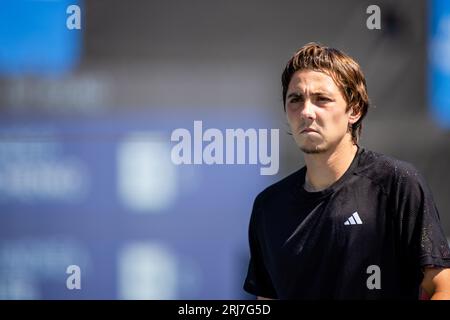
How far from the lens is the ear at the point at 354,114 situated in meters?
1.83

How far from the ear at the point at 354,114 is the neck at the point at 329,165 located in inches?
4.0

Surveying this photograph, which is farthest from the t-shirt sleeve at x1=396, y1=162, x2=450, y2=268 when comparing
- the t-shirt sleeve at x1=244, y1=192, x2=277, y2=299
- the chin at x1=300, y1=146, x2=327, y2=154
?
the t-shirt sleeve at x1=244, y1=192, x2=277, y2=299

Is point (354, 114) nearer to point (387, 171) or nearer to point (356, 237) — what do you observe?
point (387, 171)

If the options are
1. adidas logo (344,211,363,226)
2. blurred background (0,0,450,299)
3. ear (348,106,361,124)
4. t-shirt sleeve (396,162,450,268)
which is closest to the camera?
t-shirt sleeve (396,162,450,268)

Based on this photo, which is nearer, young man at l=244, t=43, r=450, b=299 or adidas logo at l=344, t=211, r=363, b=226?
young man at l=244, t=43, r=450, b=299

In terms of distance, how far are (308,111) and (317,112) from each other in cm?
3

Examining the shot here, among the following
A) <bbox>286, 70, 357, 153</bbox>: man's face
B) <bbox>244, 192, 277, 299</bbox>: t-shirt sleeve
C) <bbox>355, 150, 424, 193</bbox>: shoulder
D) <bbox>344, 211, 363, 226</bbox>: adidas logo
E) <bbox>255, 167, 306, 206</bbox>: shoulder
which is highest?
<bbox>286, 70, 357, 153</bbox>: man's face

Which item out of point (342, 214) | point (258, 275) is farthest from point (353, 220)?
point (258, 275)

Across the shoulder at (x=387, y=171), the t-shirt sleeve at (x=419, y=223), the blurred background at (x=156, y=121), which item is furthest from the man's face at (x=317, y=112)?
the blurred background at (x=156, y=121)

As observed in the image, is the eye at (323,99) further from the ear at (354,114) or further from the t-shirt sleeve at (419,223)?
the t-shirt sleeve at (419,223)

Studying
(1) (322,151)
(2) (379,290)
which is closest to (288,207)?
(1) (322,151)

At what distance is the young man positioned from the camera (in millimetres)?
1586

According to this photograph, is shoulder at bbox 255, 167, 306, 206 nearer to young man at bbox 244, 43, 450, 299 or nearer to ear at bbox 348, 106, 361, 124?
young man at bbox 244, 43, 450, 299

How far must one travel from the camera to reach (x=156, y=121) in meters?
2.33
